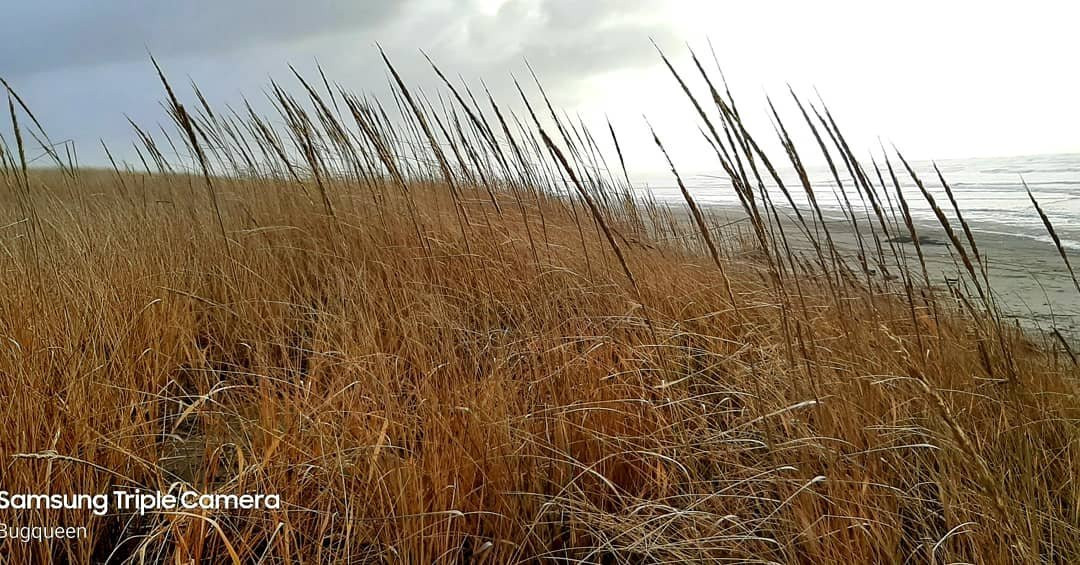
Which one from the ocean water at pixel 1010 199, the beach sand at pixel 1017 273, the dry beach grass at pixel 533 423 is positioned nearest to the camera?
the dry beach grass at pixel 533 423

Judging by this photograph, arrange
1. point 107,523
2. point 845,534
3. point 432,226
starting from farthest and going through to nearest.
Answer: point 432,226
point 107,523
point 845,534

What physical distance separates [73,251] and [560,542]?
2334 mm

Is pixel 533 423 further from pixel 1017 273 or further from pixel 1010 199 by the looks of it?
pixel 1010 199

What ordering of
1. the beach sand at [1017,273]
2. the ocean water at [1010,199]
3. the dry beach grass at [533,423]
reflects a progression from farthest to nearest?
the ocean water at [1010,199], the beach sand at [1017,273], the dry beach grass at [533,423]

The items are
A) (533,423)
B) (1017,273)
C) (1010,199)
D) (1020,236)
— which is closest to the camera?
(533,423)

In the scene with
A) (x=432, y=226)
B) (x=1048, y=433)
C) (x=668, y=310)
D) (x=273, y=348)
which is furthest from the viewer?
(x=432, y=226)

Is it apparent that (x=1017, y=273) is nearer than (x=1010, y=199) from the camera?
Yes

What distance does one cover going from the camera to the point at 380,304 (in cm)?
193

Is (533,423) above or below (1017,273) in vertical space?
above

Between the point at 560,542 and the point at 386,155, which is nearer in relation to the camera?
the point at 560,542

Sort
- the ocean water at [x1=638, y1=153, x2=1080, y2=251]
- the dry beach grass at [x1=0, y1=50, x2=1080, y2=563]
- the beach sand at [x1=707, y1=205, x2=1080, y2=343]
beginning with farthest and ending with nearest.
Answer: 1. the ocean water at [x1=638, y1=153, x2=1080, y2=251]
2. the beach sand at [x1=707, y1=205, x2=1080, y2=343]
3. the dry beach grass at [x1=0, y1=50, x2=1080, y2=563]

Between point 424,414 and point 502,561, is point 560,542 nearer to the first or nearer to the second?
point 502,561

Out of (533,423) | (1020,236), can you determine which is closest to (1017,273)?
(1020,236)

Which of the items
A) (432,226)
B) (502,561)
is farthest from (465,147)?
(502,561)
